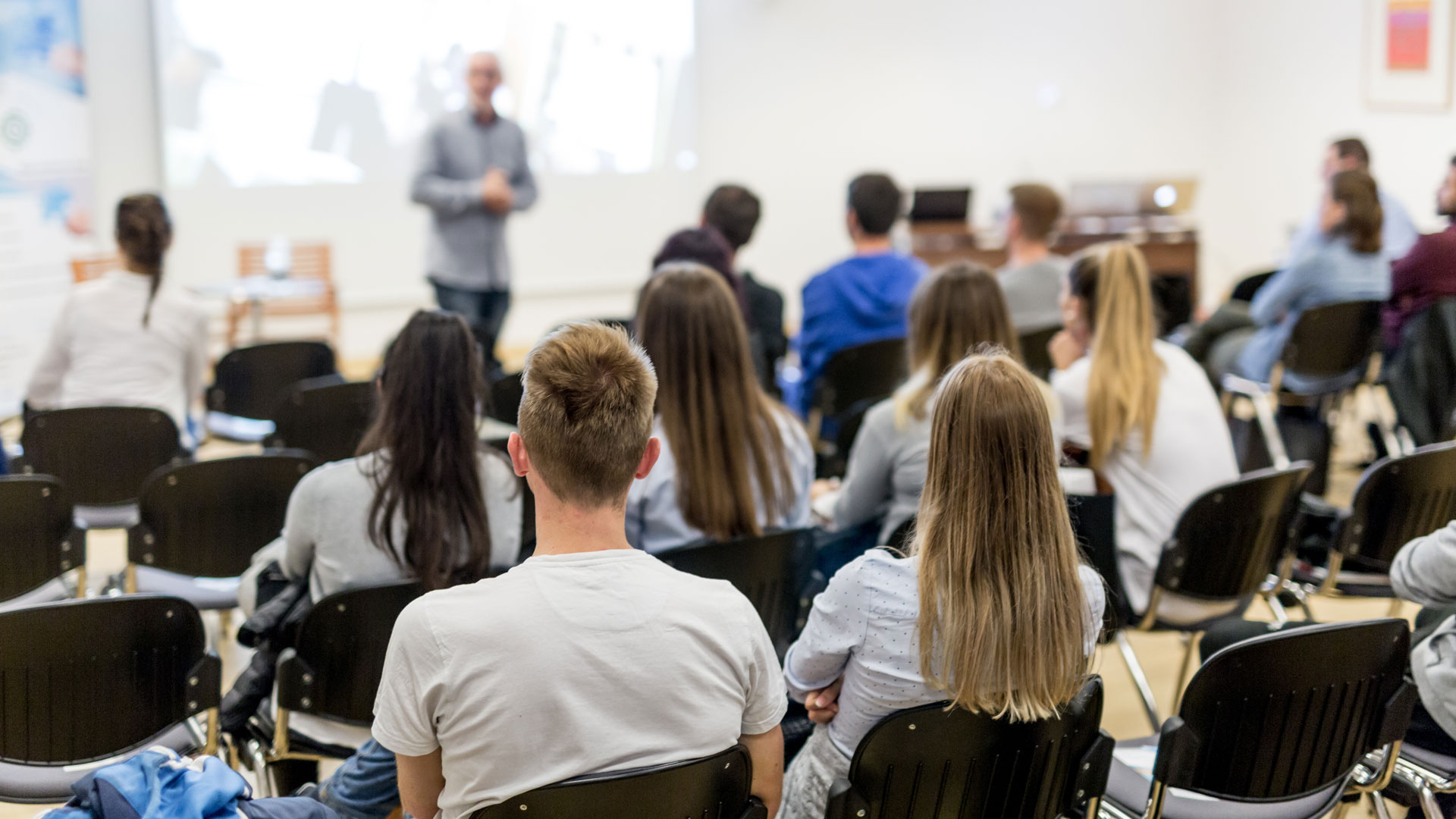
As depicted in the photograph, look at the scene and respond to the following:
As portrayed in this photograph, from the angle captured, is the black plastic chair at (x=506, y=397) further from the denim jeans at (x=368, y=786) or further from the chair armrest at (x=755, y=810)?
the chair armrest at (x=755, y=810)

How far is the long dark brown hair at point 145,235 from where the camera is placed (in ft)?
12.1

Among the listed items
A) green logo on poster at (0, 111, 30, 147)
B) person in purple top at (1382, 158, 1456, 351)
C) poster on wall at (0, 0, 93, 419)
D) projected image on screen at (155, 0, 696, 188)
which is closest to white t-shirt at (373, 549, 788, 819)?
person in purple top at (1382, 158, 1456, 351)

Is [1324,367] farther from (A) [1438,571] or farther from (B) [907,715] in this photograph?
(B) [907,715]

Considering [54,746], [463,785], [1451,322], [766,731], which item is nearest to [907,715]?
[766,731]

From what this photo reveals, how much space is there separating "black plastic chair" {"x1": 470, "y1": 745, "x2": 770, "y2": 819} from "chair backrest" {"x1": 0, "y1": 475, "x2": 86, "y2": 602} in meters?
1.68

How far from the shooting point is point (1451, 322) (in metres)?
4.12

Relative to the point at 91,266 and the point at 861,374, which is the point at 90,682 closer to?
the point at 861,374

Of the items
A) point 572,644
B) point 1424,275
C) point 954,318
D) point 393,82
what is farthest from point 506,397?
point 393,82

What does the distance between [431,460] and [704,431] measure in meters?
0.55

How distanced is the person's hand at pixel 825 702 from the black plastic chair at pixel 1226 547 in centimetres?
118

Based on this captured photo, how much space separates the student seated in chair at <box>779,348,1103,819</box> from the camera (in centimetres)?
161

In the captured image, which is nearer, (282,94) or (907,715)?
(907,715)

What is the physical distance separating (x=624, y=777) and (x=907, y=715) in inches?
16.4

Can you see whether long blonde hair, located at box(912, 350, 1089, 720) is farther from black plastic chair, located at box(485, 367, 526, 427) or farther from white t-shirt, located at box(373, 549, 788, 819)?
black plastic chair, located at box(485, 367, 526, 427)
